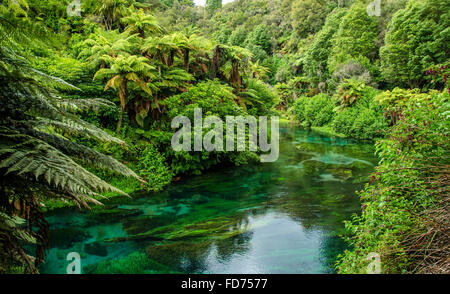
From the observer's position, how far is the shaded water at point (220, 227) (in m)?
5.40

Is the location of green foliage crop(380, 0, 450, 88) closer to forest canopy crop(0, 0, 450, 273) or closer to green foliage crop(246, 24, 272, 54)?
forest canopy crop(0, 0, 450, 273)

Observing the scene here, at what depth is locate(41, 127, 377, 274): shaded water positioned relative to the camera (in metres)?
5.40

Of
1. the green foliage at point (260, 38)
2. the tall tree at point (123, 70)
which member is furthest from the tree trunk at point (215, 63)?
the green foliage at point (260, 38)

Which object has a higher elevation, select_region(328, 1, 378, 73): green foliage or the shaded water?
select_region(328, 1, 378, 73): green foliage

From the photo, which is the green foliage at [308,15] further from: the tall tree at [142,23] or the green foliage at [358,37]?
the tall tree at [142,23]


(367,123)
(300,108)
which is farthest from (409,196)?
(300,108)

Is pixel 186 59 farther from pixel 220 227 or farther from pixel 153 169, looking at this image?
pixel 220 227

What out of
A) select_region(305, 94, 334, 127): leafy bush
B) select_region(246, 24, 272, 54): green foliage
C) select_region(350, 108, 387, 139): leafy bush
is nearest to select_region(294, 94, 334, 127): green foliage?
select_region(305, 94, 334, 127): leafy bush

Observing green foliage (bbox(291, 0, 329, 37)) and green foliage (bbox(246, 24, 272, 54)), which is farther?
green foliage (bbox(246, 24, 272, 54))

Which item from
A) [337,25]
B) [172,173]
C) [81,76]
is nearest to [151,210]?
[172,173]

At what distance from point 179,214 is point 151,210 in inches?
32.8

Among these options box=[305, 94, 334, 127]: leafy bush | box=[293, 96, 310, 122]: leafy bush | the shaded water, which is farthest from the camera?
box=[293, 96, 310, 122]: leafy bush

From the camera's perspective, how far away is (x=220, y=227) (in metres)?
6.95
